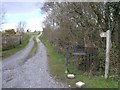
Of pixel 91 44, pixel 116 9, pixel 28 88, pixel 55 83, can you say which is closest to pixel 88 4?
pixel 116 9

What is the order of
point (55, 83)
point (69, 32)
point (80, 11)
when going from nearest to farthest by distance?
point (55, 83), point (80, 11), point (69, 32)

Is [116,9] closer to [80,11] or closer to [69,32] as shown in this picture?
[80,11]

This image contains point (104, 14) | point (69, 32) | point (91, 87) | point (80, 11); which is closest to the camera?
point (91, 87)

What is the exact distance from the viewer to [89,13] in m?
11.5

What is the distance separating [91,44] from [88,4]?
203cm

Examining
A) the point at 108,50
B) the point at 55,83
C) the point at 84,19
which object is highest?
the point at 84,19

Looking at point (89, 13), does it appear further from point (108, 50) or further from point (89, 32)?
point (108, 50)

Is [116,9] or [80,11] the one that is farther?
[80,11]

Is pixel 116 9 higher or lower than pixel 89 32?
higher

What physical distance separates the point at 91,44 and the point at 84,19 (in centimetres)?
196

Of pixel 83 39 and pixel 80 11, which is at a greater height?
pixel 80 11

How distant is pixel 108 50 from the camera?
870 centimetres

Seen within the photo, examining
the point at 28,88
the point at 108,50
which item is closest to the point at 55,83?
the point at 28,88

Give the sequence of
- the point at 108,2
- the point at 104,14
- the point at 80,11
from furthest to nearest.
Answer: the point at 80,11 → the point at 104,14 → the point at 108,2
